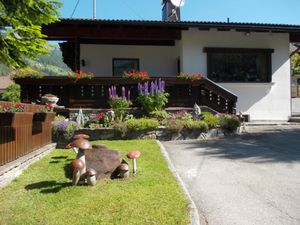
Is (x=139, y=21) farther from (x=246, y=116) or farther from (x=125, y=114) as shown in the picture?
(x=246, y=116)

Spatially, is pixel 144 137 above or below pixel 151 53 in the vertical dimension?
below

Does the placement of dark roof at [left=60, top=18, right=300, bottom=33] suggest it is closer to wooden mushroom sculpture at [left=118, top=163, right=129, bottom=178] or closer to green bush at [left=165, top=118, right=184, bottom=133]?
green bush at [left=165, top=118, right=184, bottom=133]

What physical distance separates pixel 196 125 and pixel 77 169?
20.6 ft

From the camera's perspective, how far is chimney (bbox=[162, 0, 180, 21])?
21.2 meters

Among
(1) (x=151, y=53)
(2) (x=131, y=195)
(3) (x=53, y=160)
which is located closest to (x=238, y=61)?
(1) (x=151, y=53)

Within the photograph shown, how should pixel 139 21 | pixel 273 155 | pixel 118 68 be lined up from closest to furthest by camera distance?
pixel 273 155 → pixel 139 21 → pixel 118 68

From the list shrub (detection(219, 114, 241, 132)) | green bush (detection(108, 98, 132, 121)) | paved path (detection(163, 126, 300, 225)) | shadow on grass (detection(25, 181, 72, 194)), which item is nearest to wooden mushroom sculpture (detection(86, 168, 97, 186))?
shadow on grass (detection(25, 181, 72, 194))

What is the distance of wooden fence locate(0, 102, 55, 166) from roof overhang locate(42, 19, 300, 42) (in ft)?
20.8

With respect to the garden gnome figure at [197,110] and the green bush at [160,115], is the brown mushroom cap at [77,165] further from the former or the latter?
the garden gnome figure at [197,110]

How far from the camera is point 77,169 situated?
5.50 metres

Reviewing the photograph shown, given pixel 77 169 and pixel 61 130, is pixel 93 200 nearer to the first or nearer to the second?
pixel 77 169

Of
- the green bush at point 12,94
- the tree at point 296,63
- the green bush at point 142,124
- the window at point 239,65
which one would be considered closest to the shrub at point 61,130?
the green bush at point 142,124

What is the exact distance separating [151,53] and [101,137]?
7.47m

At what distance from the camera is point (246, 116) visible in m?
15.7
